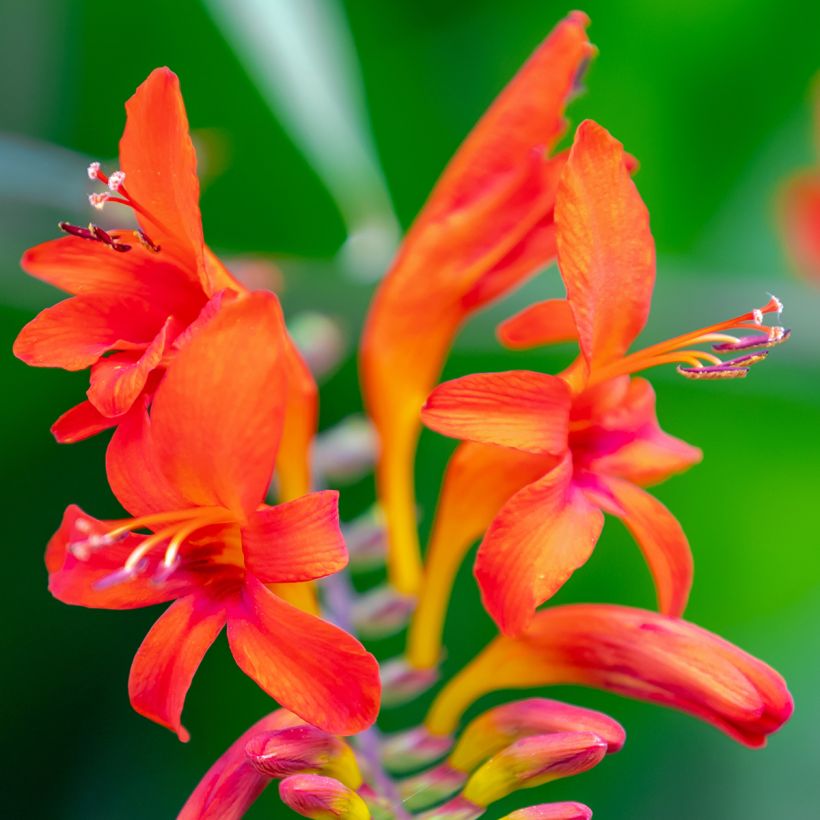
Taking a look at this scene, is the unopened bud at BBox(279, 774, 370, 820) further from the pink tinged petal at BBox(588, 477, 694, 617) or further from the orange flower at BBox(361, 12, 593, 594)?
the orange flower at BBox(361, 12, 593, 594)

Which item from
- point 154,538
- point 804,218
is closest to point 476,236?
point 154,538

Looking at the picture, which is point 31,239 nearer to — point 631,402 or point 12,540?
point 12,540

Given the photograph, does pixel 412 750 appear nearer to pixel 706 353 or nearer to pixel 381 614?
pixel 381 614

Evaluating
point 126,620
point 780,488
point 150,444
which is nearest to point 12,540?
point 126,620

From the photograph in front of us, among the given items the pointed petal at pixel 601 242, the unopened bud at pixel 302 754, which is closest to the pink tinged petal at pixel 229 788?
the unopened bud at pixel 302 754

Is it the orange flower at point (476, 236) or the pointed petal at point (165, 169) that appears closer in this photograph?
the pointed petal at point (165, 169)

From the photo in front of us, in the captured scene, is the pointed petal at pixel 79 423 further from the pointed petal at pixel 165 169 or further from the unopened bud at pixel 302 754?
the unopened bud at pixel 302 754
